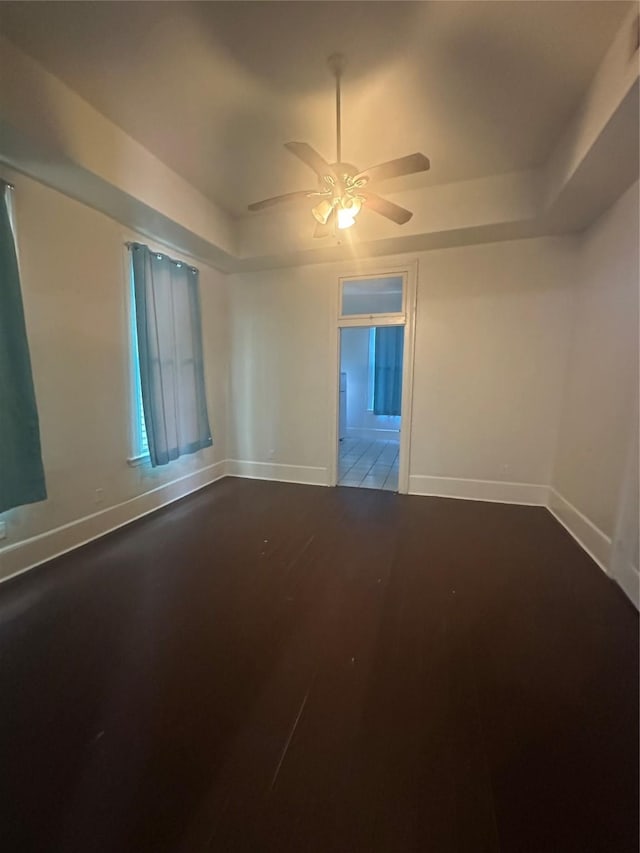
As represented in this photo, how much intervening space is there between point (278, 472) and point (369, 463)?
150 cm

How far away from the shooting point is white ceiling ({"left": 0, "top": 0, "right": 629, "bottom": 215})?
1617mm

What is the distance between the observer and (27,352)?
2.14 metres

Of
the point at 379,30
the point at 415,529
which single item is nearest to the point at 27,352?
the point at 379,30

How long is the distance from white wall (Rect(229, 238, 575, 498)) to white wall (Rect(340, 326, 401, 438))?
129 inches

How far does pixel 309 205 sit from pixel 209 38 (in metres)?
1.63

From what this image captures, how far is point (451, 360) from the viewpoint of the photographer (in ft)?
11.8

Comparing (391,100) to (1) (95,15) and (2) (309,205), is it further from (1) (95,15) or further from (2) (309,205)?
(1) (95,15)

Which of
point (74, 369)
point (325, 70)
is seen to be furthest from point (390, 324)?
point (74, 369)

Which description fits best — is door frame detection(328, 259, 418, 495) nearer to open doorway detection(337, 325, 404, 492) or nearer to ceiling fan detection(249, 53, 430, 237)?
ceiling fan detection(249, 53, 430, 237)

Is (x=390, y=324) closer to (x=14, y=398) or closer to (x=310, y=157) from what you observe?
(x=310, y=157)

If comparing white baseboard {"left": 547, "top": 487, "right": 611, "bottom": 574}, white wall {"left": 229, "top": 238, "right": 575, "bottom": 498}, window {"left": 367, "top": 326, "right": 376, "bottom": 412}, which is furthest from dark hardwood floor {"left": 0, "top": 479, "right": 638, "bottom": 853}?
window {"left": 367, "top": 326, "right": 376, "bottom": 412}

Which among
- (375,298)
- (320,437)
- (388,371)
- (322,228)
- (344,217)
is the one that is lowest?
(320,437)

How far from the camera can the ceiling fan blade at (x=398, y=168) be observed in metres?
1.85

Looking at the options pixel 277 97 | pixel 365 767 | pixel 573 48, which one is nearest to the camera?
pixel 365 767
